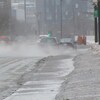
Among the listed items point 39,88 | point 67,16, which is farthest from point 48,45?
point 67,16

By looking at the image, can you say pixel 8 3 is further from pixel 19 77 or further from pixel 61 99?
pixel 61 99

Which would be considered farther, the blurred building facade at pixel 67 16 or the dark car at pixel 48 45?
the blurred building facade at pixel 67 16

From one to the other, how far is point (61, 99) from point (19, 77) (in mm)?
8614

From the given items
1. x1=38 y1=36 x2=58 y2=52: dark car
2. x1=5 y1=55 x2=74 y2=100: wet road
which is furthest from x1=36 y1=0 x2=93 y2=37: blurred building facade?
x1=5 y1=55 x2=74 y2=100: wet road

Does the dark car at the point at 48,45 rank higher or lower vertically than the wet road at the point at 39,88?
lower

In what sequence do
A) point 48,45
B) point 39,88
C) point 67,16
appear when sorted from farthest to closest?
1. point 67,16
2. point 48,45
3. point 39,88

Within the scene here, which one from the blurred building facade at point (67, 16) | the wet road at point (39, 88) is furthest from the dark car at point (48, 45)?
the blurred building facade at point (67, 16)

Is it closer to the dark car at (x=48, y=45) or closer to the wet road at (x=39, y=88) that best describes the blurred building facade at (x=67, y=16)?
the dark car at (x=48, y=45)

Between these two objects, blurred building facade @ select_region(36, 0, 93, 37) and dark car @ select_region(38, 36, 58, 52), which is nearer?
dark car @ select_region(38, 36, 58, 52)

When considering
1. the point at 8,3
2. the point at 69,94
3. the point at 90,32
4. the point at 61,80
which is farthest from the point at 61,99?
the point at 90,32

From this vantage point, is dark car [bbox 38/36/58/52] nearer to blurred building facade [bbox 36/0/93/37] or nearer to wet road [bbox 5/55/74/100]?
wet road [bbox 5/55/74/100]

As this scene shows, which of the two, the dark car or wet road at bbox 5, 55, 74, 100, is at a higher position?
wet road at bbox 5, 55, 74, 100

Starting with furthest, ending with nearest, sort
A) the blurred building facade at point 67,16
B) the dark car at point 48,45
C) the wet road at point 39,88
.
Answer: the blurred building facade at point 67,16, the dark car at point 48,45, the wet road at point 39,88

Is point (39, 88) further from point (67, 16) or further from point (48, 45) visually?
point (67, 16)
